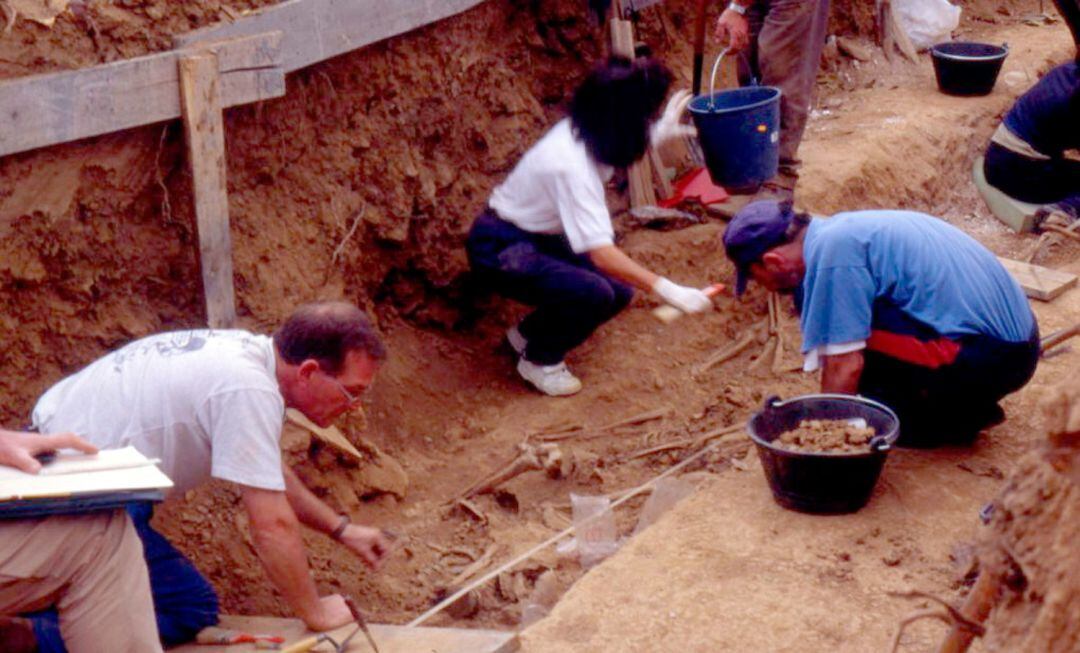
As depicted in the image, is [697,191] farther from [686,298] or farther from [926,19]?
[926,19]

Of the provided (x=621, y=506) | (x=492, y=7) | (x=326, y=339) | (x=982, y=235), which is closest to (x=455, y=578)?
(x=621, y=506)

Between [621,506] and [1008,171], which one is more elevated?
[1008,171]

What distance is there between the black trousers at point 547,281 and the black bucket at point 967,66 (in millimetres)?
4632

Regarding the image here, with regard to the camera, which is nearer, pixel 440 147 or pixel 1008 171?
pixel 440 147

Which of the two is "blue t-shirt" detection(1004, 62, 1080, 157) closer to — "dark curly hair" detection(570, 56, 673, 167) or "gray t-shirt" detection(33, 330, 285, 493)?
"dark curly hair" detection(570, 56, 673, 167)

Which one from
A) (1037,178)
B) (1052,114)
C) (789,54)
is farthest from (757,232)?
(1037,178)

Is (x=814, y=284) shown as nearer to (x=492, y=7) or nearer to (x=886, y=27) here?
(x=492, y=7)

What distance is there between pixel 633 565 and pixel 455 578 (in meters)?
1.13

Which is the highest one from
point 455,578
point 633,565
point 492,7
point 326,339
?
point 492,7

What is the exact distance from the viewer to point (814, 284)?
5.09 m

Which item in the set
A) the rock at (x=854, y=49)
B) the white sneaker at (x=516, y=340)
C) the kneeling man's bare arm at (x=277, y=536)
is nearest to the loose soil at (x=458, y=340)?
the white sneaker at (x=516, y=340)

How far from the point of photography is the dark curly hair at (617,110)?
6633mm

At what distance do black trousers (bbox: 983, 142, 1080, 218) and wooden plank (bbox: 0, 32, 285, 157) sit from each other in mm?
5486

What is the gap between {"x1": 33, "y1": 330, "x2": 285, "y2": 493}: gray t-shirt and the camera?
4.13m
